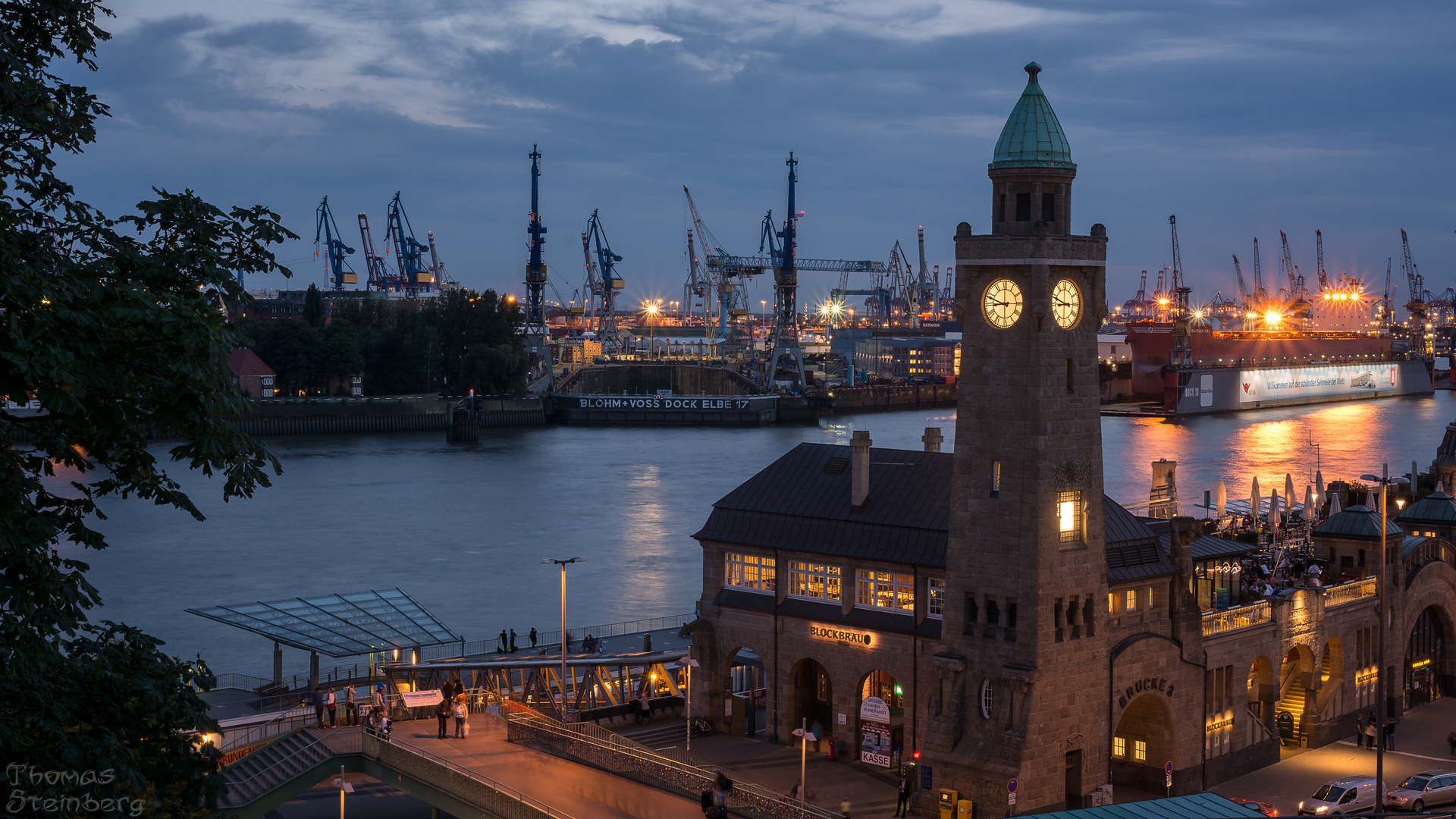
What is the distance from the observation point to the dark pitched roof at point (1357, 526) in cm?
3103

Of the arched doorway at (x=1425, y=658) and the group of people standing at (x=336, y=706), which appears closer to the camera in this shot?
the group of people standing at (x=336, y=706)

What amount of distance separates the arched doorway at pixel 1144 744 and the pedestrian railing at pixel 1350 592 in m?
5.90

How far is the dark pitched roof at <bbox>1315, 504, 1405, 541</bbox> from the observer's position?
3103 centimetres

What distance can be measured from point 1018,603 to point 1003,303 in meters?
4.85

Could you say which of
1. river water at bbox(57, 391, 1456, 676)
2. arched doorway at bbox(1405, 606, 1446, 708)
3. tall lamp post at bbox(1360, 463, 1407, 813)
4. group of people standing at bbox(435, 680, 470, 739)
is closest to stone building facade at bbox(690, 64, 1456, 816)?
tall lamp post at bbox(1360, 463, 1407, 813)

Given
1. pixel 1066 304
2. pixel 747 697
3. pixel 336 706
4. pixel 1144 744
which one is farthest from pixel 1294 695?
pixel 336 706

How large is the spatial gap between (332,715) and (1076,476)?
13393 millimetres

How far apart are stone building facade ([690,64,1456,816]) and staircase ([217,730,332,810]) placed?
24.2ft

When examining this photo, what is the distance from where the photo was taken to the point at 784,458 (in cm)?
2967

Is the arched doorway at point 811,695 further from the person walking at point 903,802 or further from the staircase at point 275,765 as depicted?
the staircase at point 275,765

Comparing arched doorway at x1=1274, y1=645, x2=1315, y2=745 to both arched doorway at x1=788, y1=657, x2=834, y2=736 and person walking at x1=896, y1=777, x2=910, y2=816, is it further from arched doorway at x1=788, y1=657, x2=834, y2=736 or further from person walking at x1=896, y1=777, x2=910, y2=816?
person walking at x1=896, y1=777, x2=910, y2=816

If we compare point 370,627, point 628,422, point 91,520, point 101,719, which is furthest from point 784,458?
point 628,422

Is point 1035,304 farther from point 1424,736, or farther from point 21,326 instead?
point 21,326

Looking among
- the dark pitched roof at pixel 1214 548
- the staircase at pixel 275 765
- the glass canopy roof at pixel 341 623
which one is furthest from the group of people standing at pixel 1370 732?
the staircase at pixel 275 765
